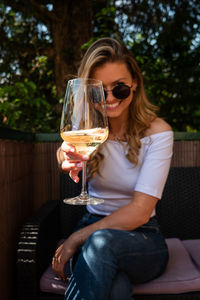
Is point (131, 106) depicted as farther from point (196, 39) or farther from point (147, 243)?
point (196, 39)

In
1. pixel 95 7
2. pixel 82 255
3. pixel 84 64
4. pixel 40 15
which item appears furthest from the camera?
pixel 95 7

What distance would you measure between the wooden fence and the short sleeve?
77 cm

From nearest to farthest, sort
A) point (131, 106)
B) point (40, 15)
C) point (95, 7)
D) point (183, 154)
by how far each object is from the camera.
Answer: point (131, 106) → point (183, 154) → point (40, 15) → point (95, 7)

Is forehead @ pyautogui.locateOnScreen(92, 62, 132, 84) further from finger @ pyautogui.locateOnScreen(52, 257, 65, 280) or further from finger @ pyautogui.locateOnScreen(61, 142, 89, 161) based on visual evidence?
finger @ pyautogui.locateOnScreen(52, 257, 65, 280)

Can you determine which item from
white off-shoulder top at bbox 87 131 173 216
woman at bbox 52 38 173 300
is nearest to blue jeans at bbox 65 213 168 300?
woman at bbox 52 38 173 300

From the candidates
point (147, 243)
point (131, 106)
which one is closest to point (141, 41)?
point (131, 106)

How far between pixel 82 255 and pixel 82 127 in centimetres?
58

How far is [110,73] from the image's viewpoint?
1.63 m

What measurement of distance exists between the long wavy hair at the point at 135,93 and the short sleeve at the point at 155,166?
85 mm

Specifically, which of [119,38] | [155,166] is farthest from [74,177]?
[119,38]

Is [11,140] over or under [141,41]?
under

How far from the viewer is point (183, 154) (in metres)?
2.62

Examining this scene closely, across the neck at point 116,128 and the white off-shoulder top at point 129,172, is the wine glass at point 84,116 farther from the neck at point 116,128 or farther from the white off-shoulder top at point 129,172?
the neck at point 116,128

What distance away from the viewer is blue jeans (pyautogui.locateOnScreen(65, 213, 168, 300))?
4.05 feet
